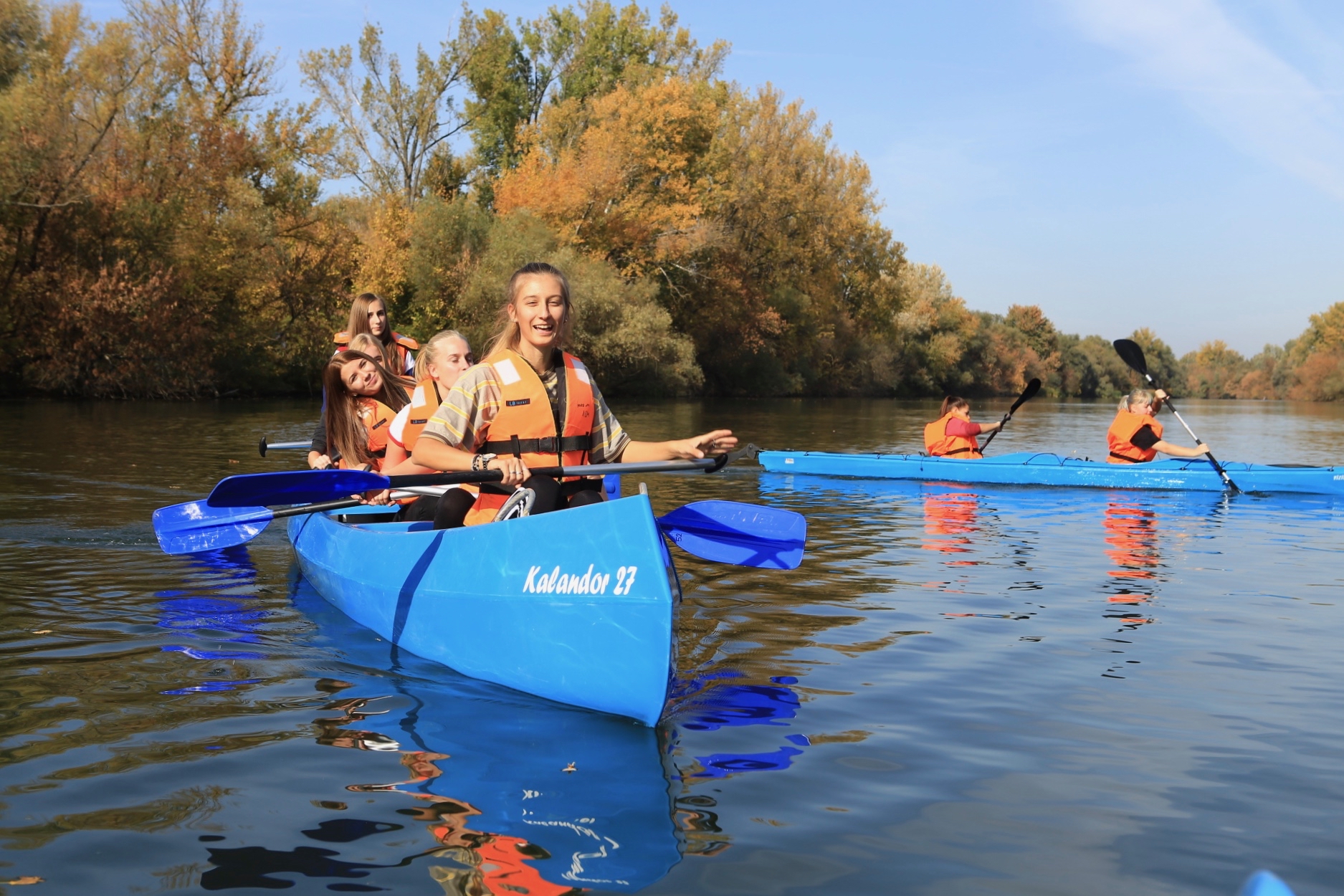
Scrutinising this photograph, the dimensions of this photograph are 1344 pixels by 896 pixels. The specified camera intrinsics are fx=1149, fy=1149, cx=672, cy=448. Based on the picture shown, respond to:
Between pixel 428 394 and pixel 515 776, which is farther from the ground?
pixel 428 394

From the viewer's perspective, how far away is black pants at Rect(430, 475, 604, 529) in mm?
4539

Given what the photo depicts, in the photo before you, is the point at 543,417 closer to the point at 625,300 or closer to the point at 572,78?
the point at 625,300

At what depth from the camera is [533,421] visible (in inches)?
182

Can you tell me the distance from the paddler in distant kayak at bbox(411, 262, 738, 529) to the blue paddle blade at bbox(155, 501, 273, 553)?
4.12 ft

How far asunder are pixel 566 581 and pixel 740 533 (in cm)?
124

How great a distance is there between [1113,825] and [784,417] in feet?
78.8

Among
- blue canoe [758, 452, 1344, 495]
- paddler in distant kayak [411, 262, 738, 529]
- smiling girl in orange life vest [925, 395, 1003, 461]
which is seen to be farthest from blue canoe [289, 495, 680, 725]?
smiling girl in orange life vest [925, 395, 1003, 461]

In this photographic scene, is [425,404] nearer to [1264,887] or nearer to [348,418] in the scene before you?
[348,418]

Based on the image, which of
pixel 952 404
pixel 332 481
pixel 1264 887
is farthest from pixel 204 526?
pixel 952 404

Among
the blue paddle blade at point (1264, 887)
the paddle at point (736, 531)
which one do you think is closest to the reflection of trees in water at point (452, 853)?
the blue paddle blade at point (1264, 887)

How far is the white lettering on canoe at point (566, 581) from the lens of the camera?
147 inches

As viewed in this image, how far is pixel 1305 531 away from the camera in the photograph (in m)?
9.05

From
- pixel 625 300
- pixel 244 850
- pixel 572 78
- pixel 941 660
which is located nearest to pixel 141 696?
pixel 244 850

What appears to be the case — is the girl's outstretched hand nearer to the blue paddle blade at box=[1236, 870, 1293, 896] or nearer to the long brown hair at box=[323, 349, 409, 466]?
the long brown hair at box=[323, 349, 409, 466]
